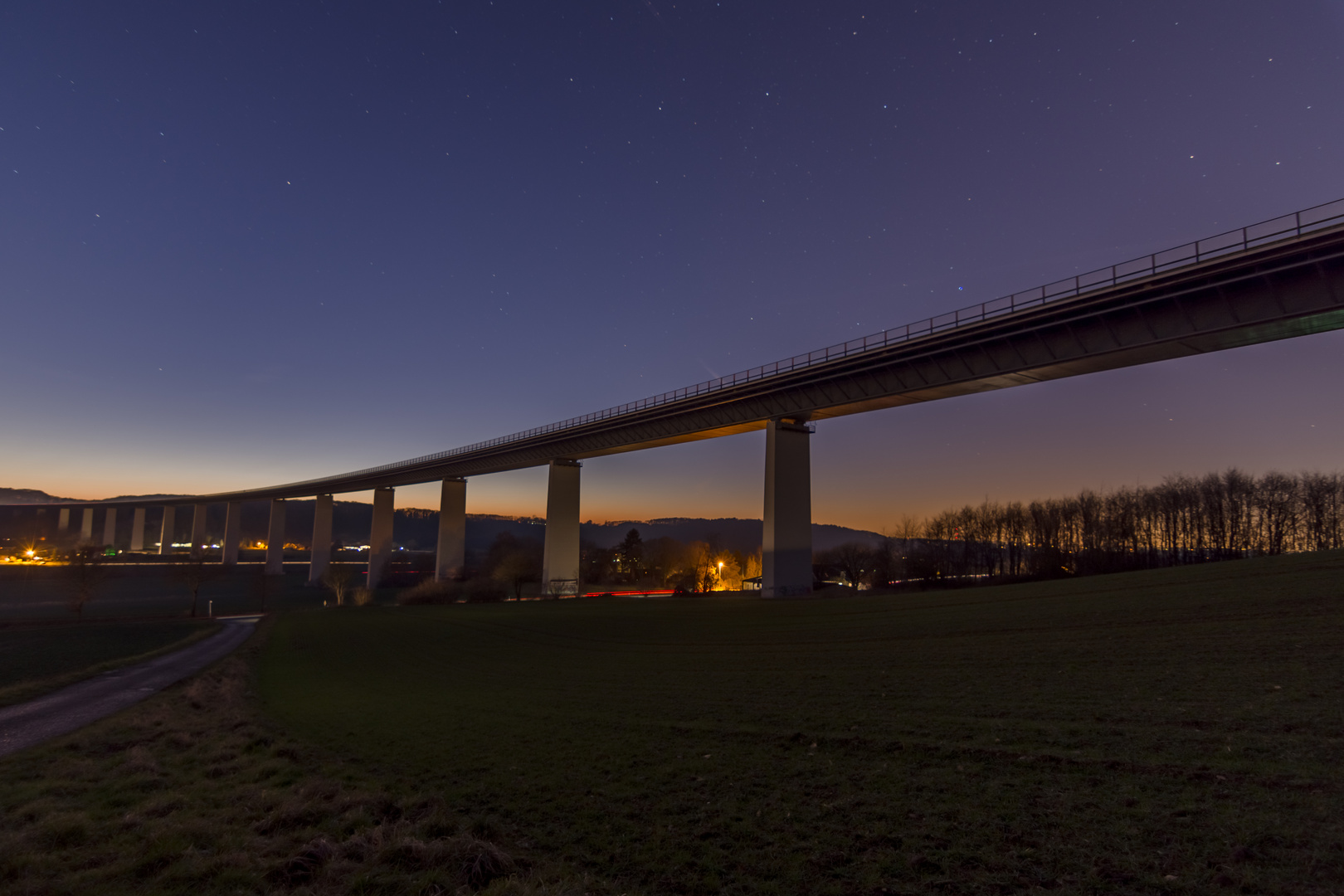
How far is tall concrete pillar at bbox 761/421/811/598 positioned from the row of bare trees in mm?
25774

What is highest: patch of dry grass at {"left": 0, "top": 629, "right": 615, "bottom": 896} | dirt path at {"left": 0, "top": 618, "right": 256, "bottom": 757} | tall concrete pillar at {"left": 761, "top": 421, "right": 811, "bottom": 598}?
tall concrete pillar at {"left": 761, "top": 421, "right": 811, "bottom": 598}

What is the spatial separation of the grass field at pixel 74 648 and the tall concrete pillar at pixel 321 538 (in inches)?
2479

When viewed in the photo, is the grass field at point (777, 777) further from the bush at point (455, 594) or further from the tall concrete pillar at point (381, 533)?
the tall concrete pillar at point (381, 533)

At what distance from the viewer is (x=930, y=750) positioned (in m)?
9.95

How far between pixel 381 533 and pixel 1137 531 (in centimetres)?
12172

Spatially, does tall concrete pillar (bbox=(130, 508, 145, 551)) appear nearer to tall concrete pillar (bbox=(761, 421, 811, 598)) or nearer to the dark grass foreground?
tall concrete pillar (bbox=(761, 421, 811, 598))

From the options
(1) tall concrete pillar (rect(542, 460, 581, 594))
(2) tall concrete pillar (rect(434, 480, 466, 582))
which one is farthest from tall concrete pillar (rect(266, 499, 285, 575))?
(1) tall concrete pillar (rect(542, 460, 581, 594))

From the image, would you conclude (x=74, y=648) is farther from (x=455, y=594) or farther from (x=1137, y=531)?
(x=1137, y=531)

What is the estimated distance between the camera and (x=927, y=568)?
3027 inches

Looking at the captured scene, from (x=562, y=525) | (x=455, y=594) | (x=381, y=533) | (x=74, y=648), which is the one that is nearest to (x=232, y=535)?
(x=381, y=533)

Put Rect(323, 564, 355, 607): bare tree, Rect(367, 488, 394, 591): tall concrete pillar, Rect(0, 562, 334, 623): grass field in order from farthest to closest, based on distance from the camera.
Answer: Rect(367, 488, 394, 591): tall concrete pillar → Rect(323, 564, 355, 607): bare tree → Rect(0, 562, 334, 623): grass field

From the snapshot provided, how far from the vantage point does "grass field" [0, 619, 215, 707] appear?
2656 cm

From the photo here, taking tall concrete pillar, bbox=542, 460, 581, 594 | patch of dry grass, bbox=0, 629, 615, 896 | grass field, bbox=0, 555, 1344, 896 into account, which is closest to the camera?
grass field, bbox=0, 555, 1344, 896

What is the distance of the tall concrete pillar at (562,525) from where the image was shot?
7488 cm
